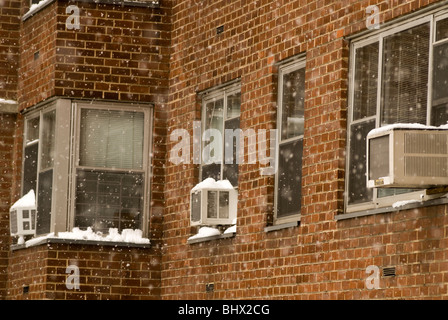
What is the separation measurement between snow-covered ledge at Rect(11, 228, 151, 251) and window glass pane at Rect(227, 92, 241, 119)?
2206 mm

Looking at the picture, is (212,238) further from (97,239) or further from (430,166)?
(430,166)

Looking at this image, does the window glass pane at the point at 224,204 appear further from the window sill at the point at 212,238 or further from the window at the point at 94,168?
the window at the point at 94,168

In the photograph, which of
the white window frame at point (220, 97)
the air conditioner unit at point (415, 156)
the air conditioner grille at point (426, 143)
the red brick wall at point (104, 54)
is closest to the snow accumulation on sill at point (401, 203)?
the air conditioner unit at point (415, 156)

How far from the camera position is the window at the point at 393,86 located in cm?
1086

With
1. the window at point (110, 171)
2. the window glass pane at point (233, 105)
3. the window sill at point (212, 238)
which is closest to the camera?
the window sill at point (212, 238)

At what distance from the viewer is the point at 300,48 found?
13.0 m

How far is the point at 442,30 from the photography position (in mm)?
10844

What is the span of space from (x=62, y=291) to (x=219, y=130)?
288 centimetres

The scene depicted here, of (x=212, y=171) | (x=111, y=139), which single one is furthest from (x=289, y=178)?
(x=111, y=139)

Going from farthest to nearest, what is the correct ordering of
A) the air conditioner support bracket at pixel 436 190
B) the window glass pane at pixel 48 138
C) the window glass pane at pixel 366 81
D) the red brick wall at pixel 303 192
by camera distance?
the window glass pane at pixel 48 138
the window glass pane at pixel 366 81
the red brick wall at pixel 303 192
the air conditioner support bracket at pixel 436 190

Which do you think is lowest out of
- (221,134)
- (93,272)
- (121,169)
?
(93,272)

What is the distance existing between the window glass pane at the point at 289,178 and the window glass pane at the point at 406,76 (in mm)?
1698

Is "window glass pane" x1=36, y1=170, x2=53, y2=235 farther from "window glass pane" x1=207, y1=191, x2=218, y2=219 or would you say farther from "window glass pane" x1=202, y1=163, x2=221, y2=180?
"window glass pane" x1=207, y1=191, x2=218, y2=219

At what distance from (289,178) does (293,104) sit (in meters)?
0.84
